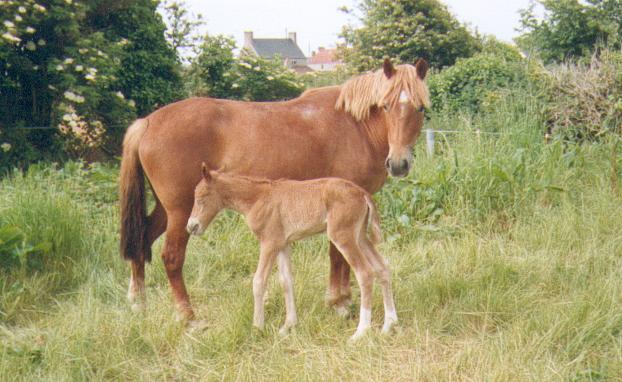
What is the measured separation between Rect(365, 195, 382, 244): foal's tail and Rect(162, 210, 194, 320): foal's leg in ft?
4.24

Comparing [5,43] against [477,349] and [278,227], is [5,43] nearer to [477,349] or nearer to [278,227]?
[278,227]

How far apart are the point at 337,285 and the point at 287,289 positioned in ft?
1.73

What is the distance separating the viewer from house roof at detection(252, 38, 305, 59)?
218 ft

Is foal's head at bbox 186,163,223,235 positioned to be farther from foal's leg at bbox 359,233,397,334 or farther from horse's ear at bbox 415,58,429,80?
horse's ear at bbox 415,58,429,80

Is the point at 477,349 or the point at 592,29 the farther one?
the point at 592,29

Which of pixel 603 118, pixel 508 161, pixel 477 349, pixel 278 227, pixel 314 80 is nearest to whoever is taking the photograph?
pixel 477 349

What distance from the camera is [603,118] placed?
799cm

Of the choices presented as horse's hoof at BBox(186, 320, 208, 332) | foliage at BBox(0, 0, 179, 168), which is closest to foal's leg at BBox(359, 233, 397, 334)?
horse's hoof at BBox(186, 320, 208, 332)

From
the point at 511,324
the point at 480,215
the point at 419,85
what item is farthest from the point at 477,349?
the point at 480,215

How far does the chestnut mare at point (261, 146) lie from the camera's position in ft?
14.4

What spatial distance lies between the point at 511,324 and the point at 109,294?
3.09 metres

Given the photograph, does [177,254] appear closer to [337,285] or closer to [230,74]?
[337,285]

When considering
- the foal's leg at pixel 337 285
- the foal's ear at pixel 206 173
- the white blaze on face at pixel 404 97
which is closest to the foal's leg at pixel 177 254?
the foal's ear at pixel 206 173

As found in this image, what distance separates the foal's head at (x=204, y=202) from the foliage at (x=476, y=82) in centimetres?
563
